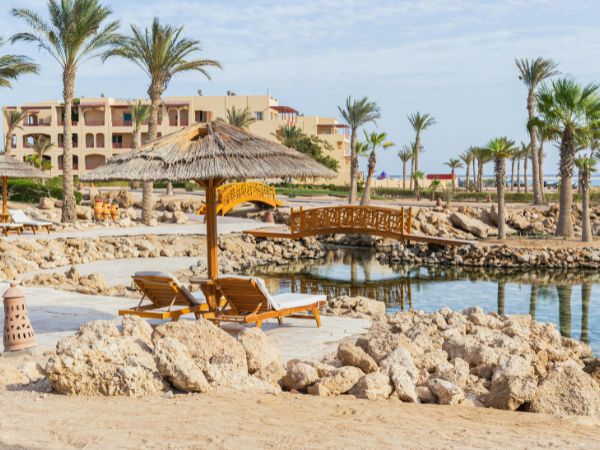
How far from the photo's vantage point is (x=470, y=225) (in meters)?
32.8

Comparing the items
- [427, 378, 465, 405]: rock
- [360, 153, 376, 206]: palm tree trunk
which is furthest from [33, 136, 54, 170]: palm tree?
[427, 378, 465, 405]: rock

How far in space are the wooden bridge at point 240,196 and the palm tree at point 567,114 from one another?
46.6ft

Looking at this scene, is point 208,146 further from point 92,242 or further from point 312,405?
point 92,242

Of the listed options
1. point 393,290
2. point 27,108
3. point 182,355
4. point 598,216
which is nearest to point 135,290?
point 393,290

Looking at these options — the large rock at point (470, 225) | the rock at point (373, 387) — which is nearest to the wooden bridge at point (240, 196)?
the large rock at point (470, 225)

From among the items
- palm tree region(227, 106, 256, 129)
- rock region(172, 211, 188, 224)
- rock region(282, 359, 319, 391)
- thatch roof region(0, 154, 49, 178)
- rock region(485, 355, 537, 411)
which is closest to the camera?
rock region(485, 355, 537, 411)

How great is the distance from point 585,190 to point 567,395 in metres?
23.5

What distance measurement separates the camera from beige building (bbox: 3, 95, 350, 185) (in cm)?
6900

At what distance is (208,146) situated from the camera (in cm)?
947

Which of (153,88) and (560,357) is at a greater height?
(153,88)

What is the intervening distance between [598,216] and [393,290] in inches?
845

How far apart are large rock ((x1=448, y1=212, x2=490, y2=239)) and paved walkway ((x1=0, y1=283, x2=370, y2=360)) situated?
76.8 feet

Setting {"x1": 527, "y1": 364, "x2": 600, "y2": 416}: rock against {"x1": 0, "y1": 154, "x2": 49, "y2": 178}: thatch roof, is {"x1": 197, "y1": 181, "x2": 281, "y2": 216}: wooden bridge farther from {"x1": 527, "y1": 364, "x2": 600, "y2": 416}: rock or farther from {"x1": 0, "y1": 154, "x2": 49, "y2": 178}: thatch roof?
{"x1": 527, "y1": 364, "x2": 600, "y2": 416}: rock

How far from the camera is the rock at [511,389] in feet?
19.4
